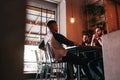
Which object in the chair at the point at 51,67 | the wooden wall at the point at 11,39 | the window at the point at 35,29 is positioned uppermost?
the window at the point at 35,29

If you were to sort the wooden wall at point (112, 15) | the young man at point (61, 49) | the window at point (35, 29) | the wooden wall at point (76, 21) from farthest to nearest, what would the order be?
the wooden wall at point (76, 21), the wooden wall at point (112, 15), the window at point (35, 29), the young man at point (61, 49)

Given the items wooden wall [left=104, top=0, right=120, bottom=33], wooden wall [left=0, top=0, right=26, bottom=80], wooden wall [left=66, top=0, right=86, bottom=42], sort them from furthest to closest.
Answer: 1. wooden wall [left=66, top=0, right=86, bottom=42]
2. wooden wall [left=104, top=0, right=120, bottom=33]
3. wooden wall [left=0, top=0, right=26, bottom=80]

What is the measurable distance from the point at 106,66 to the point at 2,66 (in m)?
1.16

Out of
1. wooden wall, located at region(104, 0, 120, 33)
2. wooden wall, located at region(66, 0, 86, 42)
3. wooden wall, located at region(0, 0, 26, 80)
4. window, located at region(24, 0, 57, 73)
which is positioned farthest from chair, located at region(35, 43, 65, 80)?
wooden wall, located at region(0, 0, 26, 80)

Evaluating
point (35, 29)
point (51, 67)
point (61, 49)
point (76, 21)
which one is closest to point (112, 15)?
point (76, 21)

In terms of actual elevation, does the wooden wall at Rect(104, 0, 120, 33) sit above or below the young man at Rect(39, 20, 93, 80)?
above

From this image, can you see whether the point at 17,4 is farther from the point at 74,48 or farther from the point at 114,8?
the point at 114,8

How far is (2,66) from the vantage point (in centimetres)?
39

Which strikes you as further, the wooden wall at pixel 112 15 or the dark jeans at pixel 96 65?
the wooden wall at pixel 112 15

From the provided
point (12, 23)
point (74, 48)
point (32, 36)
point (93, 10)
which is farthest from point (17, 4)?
point (93, 10)

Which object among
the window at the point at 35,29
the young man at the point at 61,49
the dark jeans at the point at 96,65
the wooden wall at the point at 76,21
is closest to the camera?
the young man at the point at 61,49

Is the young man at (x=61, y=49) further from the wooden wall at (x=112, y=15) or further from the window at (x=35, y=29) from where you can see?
the wooden wall at (x=112, y=15)

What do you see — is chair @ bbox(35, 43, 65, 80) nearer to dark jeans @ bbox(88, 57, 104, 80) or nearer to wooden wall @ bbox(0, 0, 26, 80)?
dark jeans @ bbox(88, 57, 104, 80)

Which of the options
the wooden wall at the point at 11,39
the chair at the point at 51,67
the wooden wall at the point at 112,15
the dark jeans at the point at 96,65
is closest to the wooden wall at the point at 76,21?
the wooden wall at the point at 112,15
